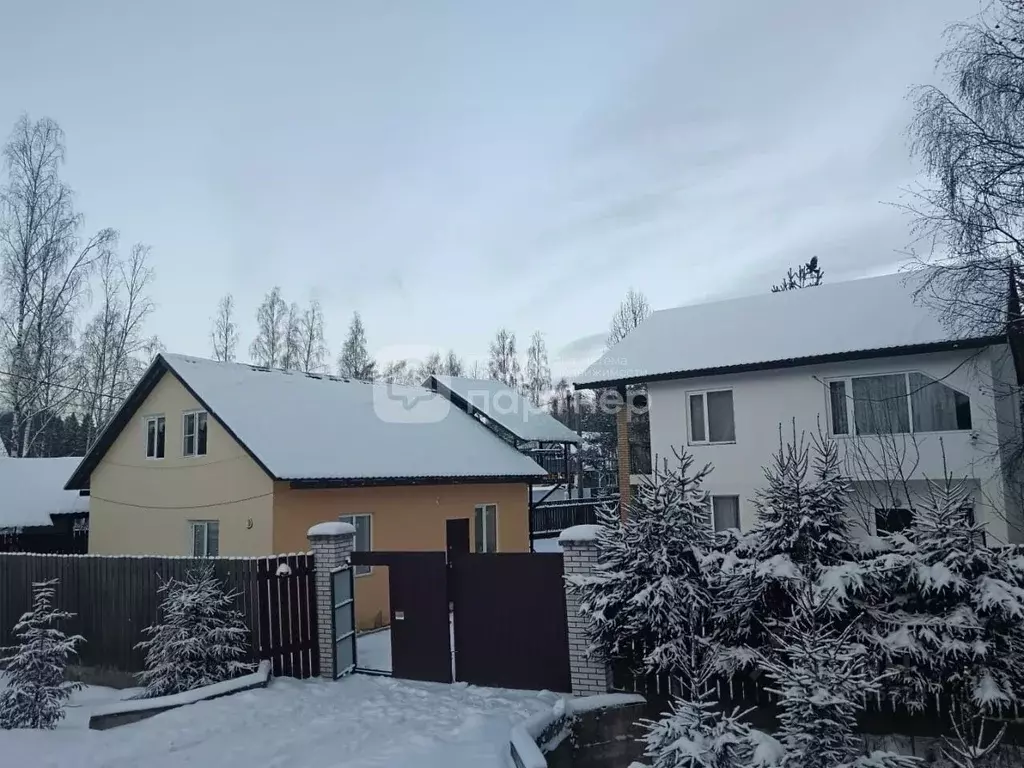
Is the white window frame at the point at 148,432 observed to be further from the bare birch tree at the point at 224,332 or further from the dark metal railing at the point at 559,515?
the bare birch tree at the point at 224,332

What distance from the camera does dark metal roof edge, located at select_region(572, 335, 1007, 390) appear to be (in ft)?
44.4

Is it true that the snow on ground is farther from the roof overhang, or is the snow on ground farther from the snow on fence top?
the snow on fence top

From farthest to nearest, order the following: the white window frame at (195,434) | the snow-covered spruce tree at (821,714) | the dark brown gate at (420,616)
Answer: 1. the white window frame at (195,434)
2. the dark brown gate at (420,616)
3. the snow-covered spruce tree at (821,714)

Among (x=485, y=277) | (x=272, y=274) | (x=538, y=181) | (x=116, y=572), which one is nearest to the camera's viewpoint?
(x=116, y=572)

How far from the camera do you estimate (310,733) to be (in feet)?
24.1

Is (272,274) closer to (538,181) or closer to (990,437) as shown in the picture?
(538,181)

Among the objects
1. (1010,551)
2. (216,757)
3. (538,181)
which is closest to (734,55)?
(538,181)

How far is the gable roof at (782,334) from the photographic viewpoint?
14.4m

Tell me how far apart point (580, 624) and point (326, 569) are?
3.79m

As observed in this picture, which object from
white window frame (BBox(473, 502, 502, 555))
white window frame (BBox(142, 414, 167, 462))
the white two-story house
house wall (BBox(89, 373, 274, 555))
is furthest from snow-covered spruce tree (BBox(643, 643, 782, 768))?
white window frame (BBox(142, 414, 167, 462))

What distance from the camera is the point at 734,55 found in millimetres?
11742

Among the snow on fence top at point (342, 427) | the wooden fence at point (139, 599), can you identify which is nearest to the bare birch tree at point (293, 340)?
the snow on fence top at point (342, 427)

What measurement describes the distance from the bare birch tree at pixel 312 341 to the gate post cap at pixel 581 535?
31.1 m

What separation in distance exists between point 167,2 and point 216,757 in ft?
35.5
